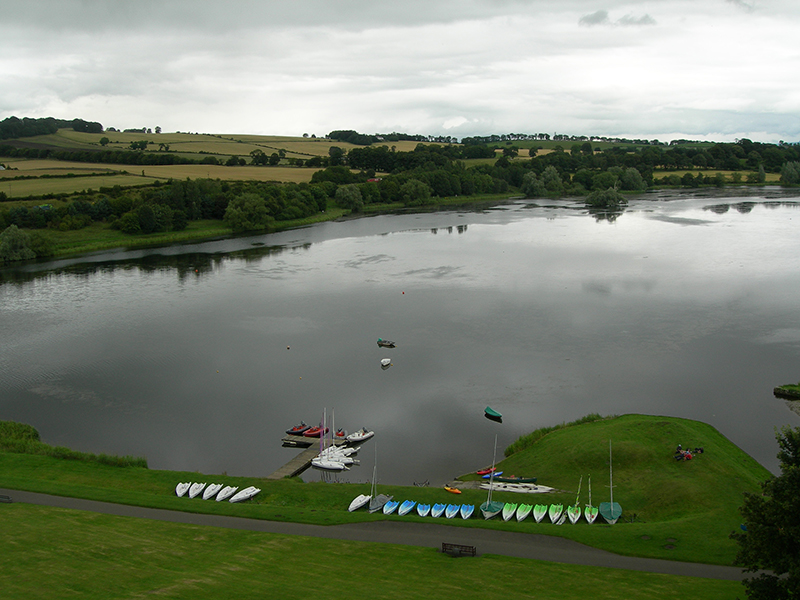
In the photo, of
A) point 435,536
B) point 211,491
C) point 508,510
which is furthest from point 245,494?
point 508,510

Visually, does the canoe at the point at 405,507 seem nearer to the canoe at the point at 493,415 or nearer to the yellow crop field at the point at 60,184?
the canoe at the point at 493,415

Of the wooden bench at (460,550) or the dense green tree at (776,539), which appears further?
the wooden bench at (460,550)

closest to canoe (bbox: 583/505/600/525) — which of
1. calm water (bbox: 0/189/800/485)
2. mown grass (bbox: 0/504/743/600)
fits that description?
mown grass (bbox: 0/504/743/600)

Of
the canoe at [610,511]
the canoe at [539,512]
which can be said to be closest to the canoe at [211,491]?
the canoe at [539,512]

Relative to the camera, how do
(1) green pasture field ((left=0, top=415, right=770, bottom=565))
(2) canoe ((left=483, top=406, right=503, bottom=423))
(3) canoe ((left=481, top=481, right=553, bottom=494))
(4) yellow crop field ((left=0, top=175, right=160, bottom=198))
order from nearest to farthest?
1. (1) green pasture field ((left=0, top=415, right=770, bottom=565))
2. (3) canoe ((left=481, top=481, right=553, bottom=494))
3. (2) canoe ((left=483, top=406, right=503, bottom=423))
4. (4) yellow crop field ((left=0, top=175, right=160, bottom=198))

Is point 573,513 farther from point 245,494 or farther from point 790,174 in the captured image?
point 790,174

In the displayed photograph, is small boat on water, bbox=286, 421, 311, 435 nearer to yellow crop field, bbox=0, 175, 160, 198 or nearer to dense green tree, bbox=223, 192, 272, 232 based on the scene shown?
dense green tree, bbox=223, 192, 272, 232

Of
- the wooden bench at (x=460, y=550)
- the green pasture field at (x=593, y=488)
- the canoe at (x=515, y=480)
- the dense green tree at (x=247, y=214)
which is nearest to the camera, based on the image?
the wooden bench at (x=460, y=550)

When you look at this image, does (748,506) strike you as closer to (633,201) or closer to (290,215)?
(290,215)
